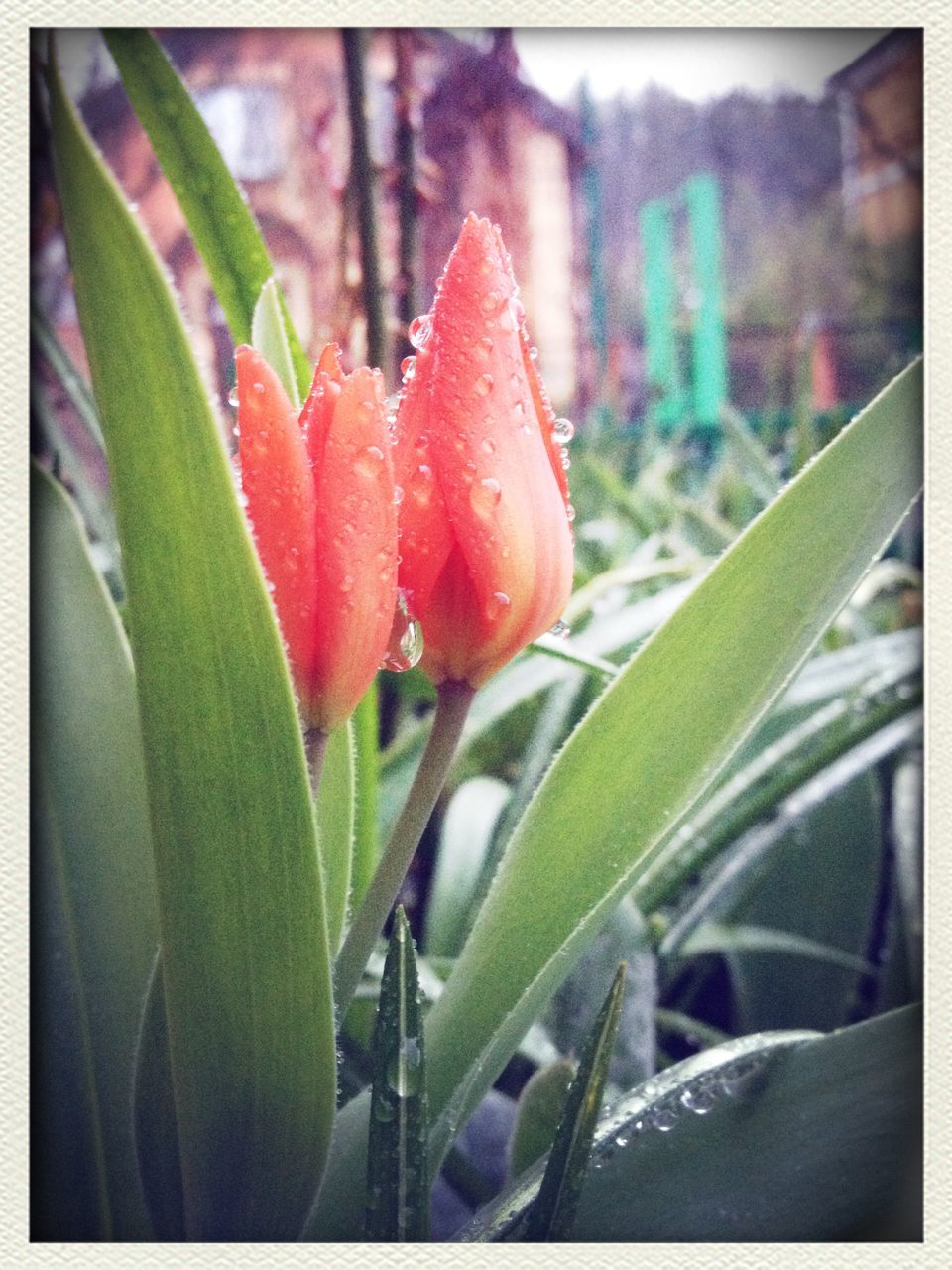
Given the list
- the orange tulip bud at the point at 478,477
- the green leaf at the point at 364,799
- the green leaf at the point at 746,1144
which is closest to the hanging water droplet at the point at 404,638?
the orange tulip bud at the point at 478,477

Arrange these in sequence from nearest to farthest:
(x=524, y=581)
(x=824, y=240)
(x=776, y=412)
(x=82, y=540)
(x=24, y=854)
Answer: (x=524, y=581)
(x=82, y=540)
(x=24, y=854)
(x=824, y=240)
(x=776, y=412)

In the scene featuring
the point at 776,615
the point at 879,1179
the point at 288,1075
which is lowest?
the point at 879,1179

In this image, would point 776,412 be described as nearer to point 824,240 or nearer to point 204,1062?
point 824,240

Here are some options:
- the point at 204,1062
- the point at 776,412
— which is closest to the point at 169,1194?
the point at 204,1062

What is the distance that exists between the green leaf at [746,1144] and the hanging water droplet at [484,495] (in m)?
0.28

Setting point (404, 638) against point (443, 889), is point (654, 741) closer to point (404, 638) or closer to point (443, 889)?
point (404, 638)

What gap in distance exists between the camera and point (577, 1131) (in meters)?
0.39

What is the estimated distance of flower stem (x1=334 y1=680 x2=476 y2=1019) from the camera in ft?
1.21

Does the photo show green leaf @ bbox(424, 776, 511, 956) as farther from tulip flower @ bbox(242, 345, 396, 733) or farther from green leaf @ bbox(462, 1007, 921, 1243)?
tulip flower @ bbox(242, 345, 396, 733)

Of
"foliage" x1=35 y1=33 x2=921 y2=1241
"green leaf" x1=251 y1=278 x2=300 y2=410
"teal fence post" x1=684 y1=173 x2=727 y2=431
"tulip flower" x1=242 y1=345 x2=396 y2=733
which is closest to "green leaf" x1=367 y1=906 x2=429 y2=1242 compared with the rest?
"foliage" x1=35 y1=33 x2=921 y2=1241

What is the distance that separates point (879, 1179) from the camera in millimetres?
481

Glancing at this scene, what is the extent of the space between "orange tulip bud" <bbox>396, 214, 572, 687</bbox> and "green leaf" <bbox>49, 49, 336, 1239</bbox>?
6cm

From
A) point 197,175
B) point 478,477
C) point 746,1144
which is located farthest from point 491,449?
point 746,1144

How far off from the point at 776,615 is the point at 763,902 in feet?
1.09
